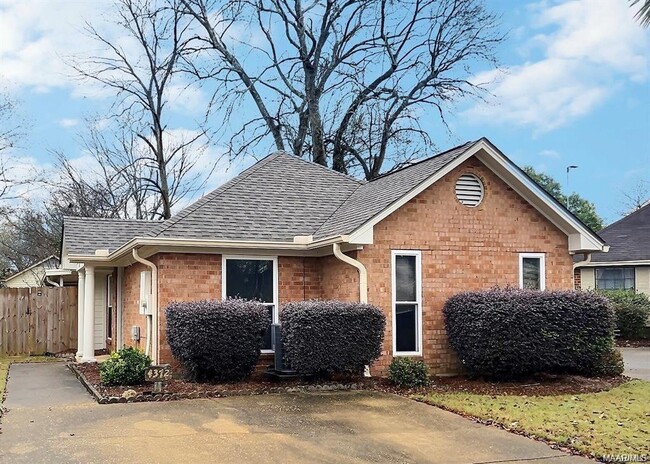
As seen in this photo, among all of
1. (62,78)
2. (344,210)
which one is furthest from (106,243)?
(62,78)

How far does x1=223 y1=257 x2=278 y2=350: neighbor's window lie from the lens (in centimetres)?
1347

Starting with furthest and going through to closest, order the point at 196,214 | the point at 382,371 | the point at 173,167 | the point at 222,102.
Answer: the point at 173,167
the point at 222,102
the point at 196,214
the point at 382,371

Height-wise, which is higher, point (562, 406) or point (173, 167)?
point (173, 167)

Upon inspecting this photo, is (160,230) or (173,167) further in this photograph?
(173,167)

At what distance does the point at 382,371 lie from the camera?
12.8 m

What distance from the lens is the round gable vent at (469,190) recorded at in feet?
44.8

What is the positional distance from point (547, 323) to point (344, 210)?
495 cm

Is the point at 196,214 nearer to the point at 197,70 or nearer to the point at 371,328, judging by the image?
the point at 371,328

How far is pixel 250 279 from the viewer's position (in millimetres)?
13711

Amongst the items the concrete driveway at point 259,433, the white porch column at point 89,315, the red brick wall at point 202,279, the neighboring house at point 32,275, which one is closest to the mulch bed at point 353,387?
the concrete driveway at point 259,433

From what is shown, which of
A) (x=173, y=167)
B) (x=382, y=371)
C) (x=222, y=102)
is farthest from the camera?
(x=173, y=167)

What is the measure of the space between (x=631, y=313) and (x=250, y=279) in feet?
51.7

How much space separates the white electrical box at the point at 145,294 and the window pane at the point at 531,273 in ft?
24.4

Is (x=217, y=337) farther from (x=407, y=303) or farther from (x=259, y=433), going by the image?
(x=407, y=303)
